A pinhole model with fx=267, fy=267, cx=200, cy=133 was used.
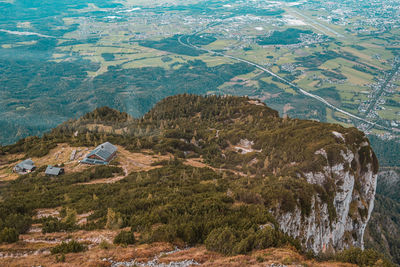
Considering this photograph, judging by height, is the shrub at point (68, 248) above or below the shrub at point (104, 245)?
above

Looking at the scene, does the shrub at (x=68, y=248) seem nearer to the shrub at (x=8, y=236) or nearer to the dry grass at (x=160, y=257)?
the dry grass at (x=160, y=257)

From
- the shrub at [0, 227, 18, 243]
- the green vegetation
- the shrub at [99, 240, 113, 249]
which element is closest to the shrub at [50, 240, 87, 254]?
the shrub at [99, 240, 113, 249]

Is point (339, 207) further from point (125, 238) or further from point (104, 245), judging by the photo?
point (104, 245)

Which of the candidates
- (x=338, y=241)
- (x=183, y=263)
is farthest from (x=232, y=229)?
(x=338, y=241)

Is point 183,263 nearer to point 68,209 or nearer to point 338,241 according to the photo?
point 68,209

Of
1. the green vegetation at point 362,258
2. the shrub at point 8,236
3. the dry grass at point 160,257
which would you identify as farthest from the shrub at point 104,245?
the green vegetation at point 362,258

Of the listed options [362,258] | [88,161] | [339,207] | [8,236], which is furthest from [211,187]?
[339,207]

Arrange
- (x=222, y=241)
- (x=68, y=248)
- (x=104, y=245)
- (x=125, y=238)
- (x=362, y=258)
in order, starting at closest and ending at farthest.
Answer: (x=68, y=248) < (x=104, y=245) < (x=362, y=258) < (x=222, y=241) < (x=125, y=238)

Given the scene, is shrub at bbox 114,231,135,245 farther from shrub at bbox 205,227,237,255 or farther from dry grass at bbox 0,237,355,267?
shrub at bbox 205,227,237,255
